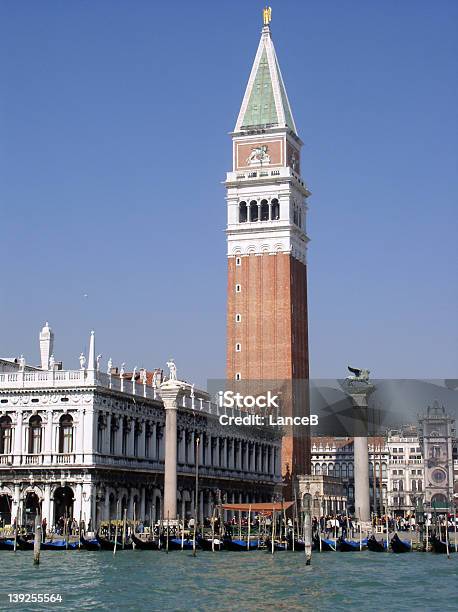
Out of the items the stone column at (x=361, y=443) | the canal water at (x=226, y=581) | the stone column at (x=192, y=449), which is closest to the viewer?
the canal water at (x=226, y=581)

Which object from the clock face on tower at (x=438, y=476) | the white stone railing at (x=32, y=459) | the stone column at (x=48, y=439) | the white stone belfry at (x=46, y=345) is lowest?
the white stone railing at (x=32, y=459)

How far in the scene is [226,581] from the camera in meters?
32.7

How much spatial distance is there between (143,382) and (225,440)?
443 inches

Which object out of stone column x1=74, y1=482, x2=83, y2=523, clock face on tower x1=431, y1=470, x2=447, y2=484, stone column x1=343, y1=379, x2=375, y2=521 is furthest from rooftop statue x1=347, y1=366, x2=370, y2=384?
clock face on tower x1=431, y1=470, x2=447, y2=484

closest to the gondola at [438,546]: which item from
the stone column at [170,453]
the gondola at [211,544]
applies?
the gondola at [211,544]

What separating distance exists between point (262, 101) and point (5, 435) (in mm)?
38373

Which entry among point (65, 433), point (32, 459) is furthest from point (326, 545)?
point (32, 459)

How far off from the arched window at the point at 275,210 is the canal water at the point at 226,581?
3919 centimetres

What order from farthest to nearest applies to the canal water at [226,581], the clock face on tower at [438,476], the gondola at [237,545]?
the clock face on tower at [438,476] < the gondola at [237,545] < the canal water at [226,581]

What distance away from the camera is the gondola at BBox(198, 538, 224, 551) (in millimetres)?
44125

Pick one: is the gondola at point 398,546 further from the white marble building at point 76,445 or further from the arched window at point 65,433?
the arched window at point 65,433

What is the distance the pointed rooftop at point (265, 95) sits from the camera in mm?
80562

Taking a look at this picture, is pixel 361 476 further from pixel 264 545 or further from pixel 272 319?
pixel 272 319

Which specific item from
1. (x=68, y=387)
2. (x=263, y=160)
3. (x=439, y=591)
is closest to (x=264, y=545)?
(x=68, y=387)
